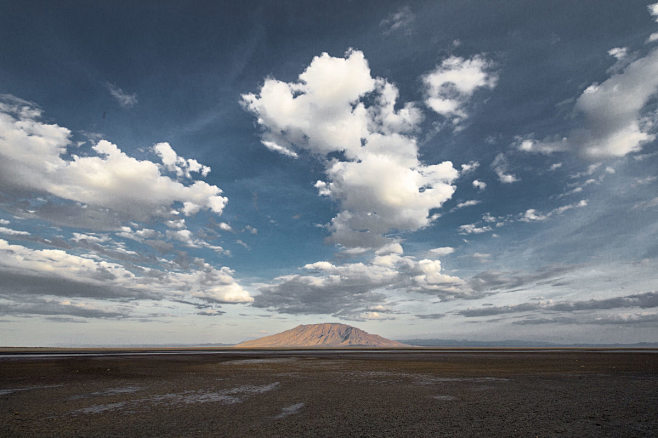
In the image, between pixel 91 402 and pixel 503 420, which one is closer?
pixel 503 420

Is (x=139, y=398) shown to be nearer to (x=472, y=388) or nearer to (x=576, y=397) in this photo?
(x=472, y=388)

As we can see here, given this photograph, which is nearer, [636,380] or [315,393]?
[315,393]

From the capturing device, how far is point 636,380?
29.2m

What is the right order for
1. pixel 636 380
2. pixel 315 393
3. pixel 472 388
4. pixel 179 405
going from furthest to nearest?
1. pixel 636 380
2. pixel 472 388
3. pixel 315 393
4. pixel 179 405

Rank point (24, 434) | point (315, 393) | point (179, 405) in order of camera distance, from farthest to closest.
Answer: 1. point (315, 393)
2. point (179, 405)
3. point (24, 434)

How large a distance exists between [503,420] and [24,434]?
19.7 metres

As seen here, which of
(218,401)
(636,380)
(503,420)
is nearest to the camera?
(503,420)

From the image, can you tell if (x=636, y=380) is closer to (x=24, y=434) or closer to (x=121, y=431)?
(x=121, y=431)

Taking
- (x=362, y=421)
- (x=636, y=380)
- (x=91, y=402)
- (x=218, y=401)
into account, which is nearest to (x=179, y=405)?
(x=218, y=401)

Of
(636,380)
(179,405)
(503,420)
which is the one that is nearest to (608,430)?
(503,420)

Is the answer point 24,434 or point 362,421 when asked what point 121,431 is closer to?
point 24,434

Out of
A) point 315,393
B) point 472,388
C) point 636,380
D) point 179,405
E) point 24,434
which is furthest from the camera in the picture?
point 636,380

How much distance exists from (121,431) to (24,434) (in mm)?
3576

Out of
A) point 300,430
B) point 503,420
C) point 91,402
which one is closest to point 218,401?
point 91,402
